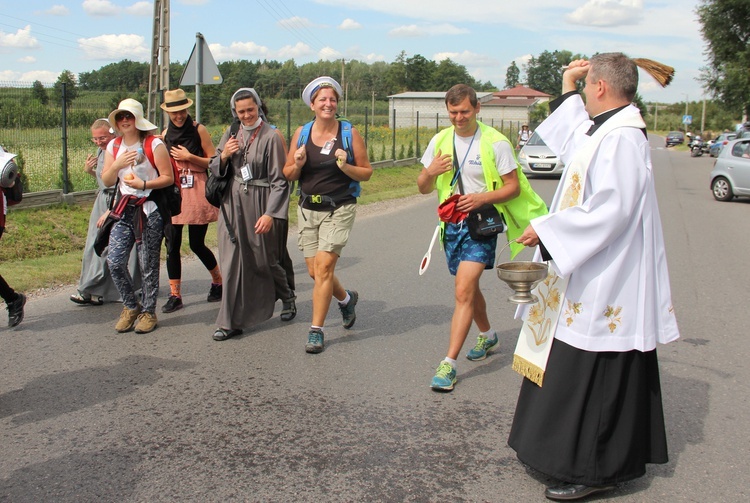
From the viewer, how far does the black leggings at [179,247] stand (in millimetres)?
6715

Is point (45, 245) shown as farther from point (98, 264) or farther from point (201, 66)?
point (201, 66)

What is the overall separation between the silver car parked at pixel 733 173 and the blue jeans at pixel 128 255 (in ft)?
51.2

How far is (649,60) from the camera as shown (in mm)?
3662

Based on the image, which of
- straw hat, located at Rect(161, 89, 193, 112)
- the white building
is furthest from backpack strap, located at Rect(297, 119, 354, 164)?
the white building

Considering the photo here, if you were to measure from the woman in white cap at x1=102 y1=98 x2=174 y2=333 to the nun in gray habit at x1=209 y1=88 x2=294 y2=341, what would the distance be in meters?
0.51

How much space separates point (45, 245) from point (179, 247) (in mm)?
4048

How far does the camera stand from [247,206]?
A: 6.17 m

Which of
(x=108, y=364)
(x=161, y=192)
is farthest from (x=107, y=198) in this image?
(x=108, y=364)

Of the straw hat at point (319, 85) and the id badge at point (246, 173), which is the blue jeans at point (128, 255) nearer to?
the id badge at point (246, 173)

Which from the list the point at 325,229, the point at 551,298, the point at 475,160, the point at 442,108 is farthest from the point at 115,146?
the point at 442,108

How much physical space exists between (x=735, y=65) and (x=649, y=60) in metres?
44.6

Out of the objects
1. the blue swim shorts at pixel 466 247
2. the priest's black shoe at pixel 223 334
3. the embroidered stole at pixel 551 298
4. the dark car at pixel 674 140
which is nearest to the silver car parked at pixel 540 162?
the priest's black shoe at pixel 223 334

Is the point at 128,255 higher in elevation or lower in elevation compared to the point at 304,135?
lower

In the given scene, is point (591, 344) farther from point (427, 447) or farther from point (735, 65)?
point (735, 65)
